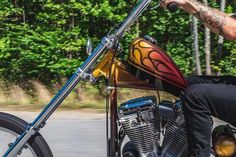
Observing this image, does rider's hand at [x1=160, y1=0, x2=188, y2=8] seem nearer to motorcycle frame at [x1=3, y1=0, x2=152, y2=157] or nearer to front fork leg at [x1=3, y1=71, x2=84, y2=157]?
motorcycle frame at [x1=3, y1=0, x2=152, y2=157]

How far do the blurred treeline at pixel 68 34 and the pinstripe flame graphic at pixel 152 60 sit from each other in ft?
14.0

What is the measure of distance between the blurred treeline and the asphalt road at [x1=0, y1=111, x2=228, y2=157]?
57.1 inches

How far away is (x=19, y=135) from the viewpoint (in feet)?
11.0

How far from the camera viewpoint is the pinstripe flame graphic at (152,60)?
3094 millimetres

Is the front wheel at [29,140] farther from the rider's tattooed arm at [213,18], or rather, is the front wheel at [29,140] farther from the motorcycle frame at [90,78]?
the rider's tattooed arm at [213,18]

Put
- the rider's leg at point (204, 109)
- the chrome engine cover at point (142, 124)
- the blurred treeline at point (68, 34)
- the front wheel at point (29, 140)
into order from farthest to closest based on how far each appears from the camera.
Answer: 1. the blurred treeline at point (68, 34)
2. the front wheel at point (29, 140)
3. the chrome engine cover at point (142, 124)
4. the rider's leg at point (204, 109)

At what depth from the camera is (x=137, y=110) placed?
321 centimetres

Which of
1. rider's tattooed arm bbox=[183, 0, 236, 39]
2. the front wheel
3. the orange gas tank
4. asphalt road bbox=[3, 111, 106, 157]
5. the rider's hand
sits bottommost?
asphalt road bbox=[3, 111, 106, 157]

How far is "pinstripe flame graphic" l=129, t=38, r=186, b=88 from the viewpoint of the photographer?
3094mm

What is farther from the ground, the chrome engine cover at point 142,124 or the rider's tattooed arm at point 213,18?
the rider's tattooed arm at point 213,18

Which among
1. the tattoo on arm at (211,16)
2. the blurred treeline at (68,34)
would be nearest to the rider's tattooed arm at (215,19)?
the tattoo on arm at (211,16)

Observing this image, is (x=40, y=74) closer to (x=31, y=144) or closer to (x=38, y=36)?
(x=38, y=36)

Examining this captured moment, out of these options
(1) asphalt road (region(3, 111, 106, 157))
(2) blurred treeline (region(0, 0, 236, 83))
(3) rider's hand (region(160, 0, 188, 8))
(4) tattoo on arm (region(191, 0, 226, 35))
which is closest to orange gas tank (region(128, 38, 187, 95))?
(3) rider's hand (region(160, 0, 188, 8))

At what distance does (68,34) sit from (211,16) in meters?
4.72
